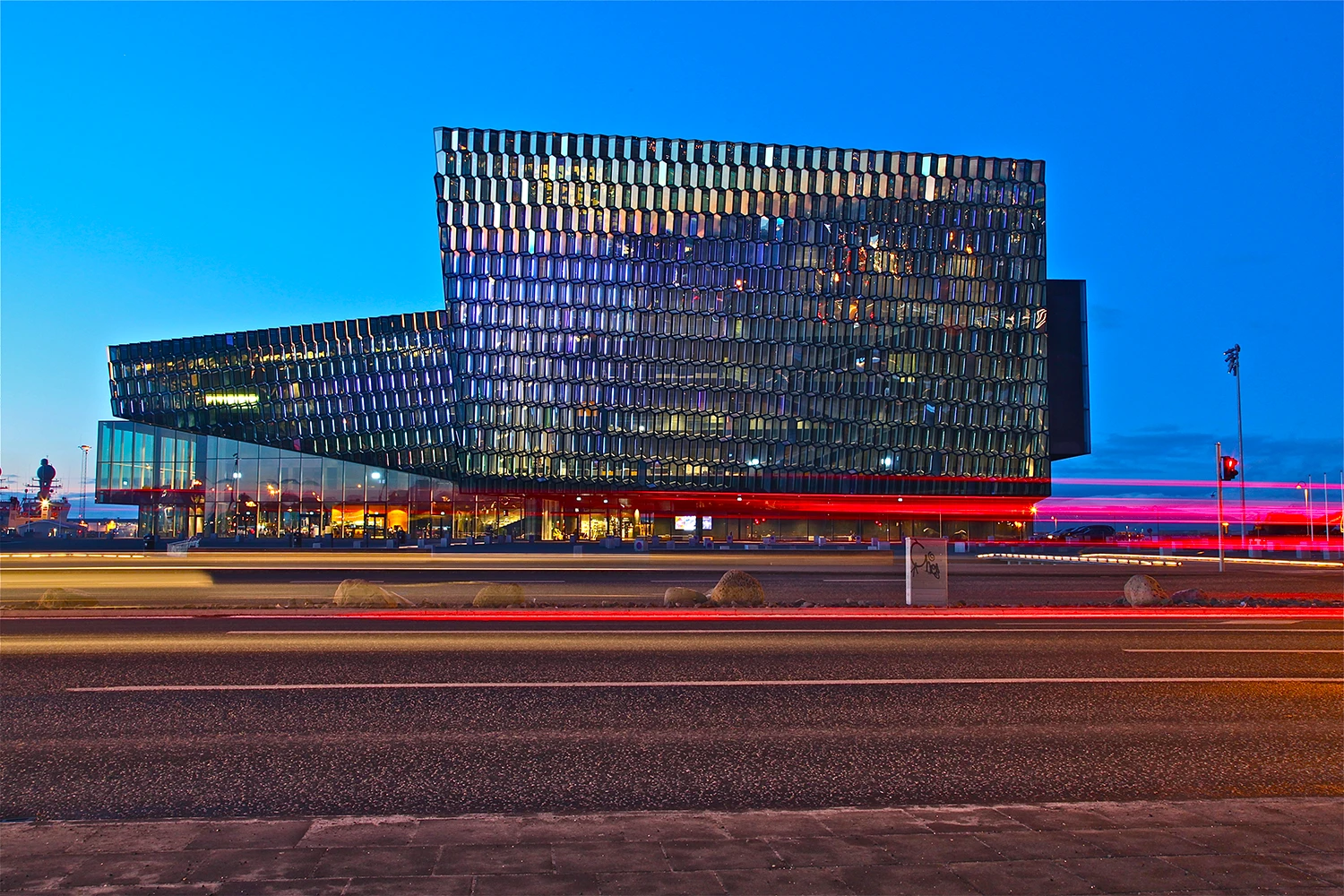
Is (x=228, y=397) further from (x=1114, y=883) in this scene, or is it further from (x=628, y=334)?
(x=1114, y=883)

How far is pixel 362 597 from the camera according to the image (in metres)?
16.8

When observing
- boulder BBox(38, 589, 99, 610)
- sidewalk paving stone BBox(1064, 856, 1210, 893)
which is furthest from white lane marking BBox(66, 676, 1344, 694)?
boulder BBox(38, 589, 99, 610)

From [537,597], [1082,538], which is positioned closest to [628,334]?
[1082,538]

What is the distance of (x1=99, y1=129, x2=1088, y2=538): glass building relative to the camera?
8169 cm

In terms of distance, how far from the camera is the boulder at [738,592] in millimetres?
17289

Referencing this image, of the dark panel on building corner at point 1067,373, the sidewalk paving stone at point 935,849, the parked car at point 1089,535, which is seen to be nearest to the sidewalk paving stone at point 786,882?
the sidewalk paving stone at point 935,849

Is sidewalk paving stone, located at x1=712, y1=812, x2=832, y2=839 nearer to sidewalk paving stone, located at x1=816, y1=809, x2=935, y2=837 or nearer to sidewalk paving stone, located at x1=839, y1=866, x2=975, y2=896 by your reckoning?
sidewalk paving stone, located at x1=816, y1=809, x2=935, y2=837

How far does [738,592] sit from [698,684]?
28.5ft

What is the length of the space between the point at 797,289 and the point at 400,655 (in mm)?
78578

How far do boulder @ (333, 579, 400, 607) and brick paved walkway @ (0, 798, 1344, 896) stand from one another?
11.9 meters

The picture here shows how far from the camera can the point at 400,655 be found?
10.5 metres

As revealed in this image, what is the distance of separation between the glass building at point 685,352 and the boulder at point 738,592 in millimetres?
61163

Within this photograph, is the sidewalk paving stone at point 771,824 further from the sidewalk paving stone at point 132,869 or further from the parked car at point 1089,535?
the parked car at point 1089,535

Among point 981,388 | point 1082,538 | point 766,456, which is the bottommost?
point 1082,538
